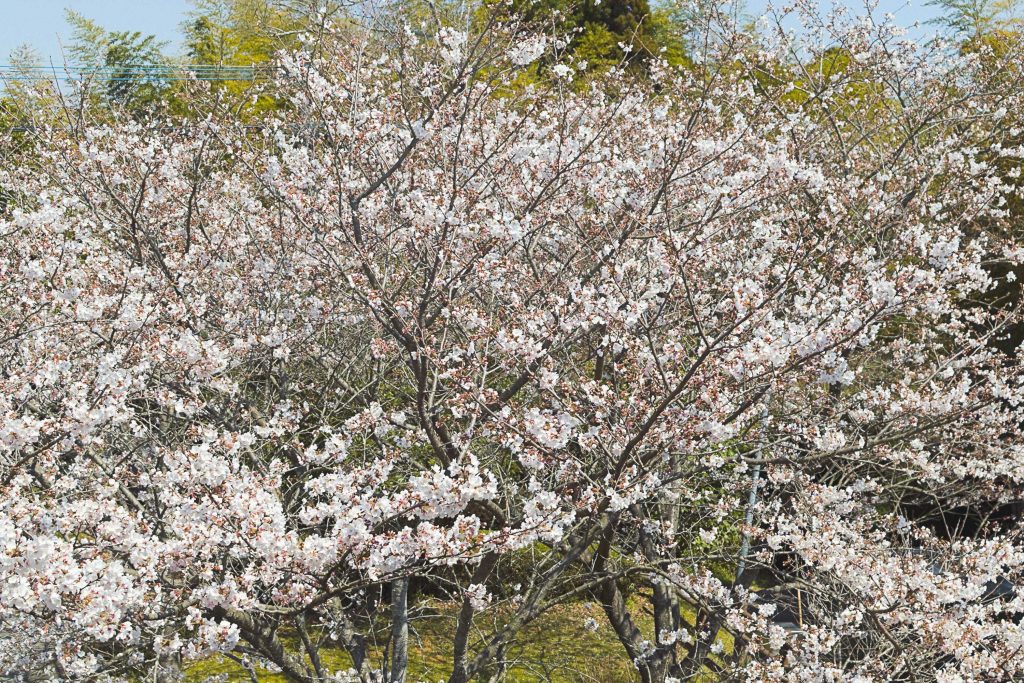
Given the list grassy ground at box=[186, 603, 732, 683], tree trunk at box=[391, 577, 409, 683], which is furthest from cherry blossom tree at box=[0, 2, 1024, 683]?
grassy ground at box=[186, 603, 732, 683]

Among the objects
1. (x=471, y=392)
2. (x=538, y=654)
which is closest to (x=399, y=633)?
(x=471, y=392)

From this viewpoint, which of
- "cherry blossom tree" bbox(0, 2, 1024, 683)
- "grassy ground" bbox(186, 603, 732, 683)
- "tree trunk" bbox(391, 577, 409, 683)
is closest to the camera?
"cherry blossom tree" bbox(0, 2, 1024, 683)

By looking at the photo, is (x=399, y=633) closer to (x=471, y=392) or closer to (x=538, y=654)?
(x=471, y=392)

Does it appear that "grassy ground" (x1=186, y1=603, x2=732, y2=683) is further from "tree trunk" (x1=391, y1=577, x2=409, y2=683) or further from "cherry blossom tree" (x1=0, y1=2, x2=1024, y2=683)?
"tree trunk" (x1=391, y1=577, x2=409, y2=683)

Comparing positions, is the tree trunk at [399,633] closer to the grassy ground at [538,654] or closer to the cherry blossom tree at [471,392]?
the cherry blossom tree at [471,392]

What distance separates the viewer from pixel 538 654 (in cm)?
853

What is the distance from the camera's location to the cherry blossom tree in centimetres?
373

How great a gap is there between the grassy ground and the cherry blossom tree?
44 centimetres

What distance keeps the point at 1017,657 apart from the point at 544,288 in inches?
137

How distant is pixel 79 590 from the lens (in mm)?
3121

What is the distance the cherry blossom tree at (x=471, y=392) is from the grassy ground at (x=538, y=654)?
438 mm

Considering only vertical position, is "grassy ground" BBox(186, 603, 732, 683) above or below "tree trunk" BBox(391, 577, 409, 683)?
below

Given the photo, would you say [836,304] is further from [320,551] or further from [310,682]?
[310,682]

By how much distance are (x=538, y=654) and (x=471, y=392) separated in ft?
16.9
